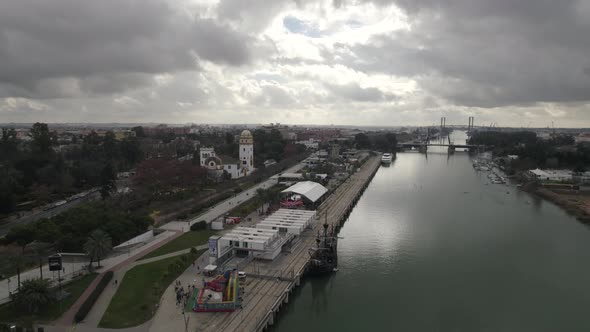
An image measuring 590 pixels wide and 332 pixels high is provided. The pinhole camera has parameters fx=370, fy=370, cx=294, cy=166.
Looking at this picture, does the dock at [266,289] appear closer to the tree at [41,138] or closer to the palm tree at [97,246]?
the palm tree at [97,246]

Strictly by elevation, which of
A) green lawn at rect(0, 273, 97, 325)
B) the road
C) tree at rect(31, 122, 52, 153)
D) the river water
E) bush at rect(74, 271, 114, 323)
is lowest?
the river water

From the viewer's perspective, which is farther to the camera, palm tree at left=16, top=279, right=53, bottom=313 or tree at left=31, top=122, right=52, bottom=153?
tree at left=31, top=122, right=52, bottom=153

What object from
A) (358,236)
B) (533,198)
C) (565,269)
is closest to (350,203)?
(358,236)

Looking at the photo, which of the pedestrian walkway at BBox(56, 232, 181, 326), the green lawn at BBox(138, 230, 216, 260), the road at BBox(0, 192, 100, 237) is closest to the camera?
the pedestrian walkway at BBox(56, 232, 181, 326)

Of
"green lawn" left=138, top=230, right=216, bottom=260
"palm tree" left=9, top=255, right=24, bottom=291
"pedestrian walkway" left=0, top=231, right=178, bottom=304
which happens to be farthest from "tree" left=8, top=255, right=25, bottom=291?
"green lawn" left=138, top=230, right=216, bottom=260

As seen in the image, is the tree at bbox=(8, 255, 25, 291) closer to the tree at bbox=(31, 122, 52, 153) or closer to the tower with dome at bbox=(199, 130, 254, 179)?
the tower with dome at bbox=(199, 130, 254, 179)
